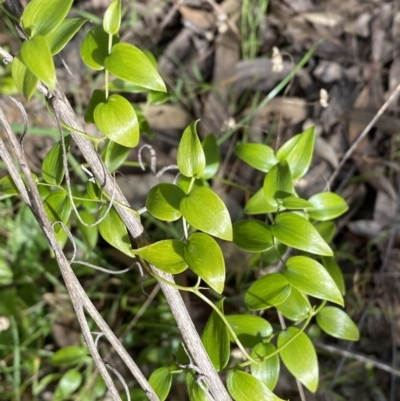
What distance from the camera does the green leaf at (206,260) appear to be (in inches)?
22.0

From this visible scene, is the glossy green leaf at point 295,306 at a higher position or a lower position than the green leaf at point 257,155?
lower

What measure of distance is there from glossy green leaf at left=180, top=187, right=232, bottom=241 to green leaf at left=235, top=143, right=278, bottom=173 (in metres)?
0.19

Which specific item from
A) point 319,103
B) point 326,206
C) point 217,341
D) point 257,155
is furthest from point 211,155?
point 319,103

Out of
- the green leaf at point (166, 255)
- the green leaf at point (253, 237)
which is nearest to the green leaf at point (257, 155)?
the green leaf at point (253, 237)

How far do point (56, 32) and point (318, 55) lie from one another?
0.96 meters

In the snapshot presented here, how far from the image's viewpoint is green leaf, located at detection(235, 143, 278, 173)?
0.78 m

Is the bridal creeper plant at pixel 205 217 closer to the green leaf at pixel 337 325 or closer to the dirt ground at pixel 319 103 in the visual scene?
the green leaf at pixel 337 325

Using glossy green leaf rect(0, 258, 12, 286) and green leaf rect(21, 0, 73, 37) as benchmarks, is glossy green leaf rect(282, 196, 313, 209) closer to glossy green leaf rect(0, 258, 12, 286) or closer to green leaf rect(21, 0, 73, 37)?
green leaf rect(21, 0, 73, 37)

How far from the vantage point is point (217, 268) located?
0.56m

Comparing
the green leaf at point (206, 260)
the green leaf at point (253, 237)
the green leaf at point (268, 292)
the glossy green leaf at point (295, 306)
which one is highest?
the green leaf at point (206, 260)

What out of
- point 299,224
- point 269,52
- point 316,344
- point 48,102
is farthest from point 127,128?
point 269,52

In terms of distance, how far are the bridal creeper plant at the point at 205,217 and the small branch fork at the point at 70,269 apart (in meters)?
0.02

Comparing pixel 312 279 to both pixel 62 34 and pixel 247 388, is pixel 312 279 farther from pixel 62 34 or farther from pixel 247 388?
pixel 62 34

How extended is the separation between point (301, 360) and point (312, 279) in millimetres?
119
